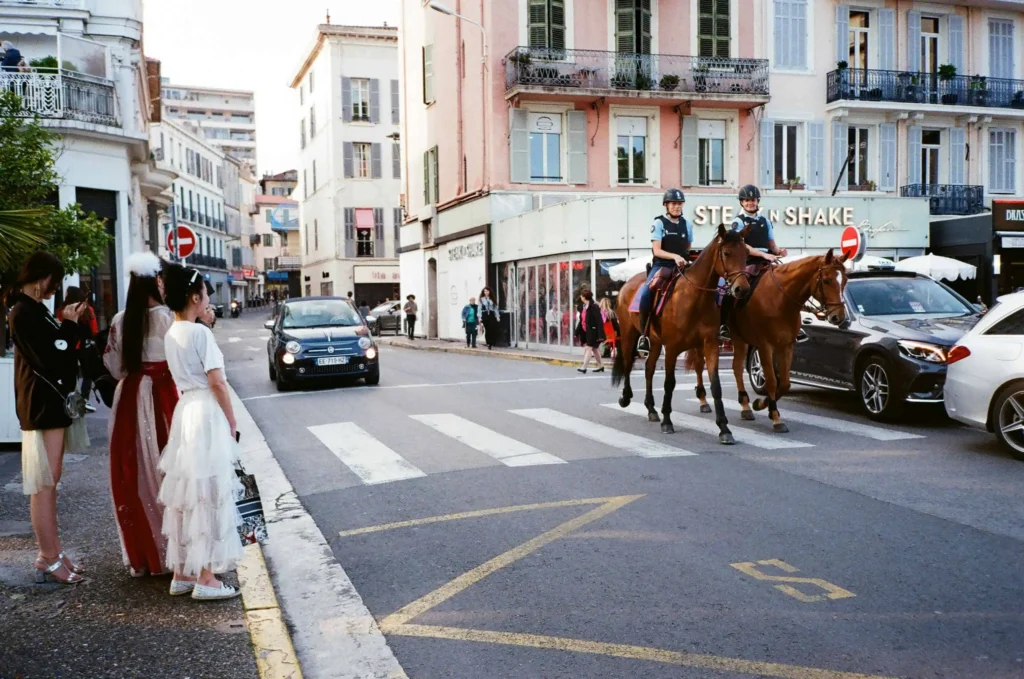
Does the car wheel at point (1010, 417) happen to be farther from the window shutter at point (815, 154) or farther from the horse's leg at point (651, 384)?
the window shutter at point (815, 154)

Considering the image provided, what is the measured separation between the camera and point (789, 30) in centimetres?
3042

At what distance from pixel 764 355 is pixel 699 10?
22.8 meters

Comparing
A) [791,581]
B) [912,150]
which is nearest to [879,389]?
[791,581]

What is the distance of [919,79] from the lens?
31.1 metres

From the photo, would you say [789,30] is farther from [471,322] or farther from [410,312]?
[410,312]

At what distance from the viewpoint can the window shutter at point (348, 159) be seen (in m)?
55.1

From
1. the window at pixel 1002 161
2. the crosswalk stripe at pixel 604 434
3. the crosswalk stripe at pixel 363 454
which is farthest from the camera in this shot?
the window at pixel 1002 161

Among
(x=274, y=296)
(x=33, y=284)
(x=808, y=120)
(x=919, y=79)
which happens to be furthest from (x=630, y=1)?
(x=274, y=296)

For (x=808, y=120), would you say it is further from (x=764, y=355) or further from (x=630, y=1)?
(x=764, y=355)

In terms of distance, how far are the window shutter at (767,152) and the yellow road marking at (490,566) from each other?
2572cm

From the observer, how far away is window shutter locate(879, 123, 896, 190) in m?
31.3

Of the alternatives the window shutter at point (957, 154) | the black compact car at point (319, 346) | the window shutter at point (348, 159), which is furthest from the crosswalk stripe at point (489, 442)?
the window shutter at point (348, 159)

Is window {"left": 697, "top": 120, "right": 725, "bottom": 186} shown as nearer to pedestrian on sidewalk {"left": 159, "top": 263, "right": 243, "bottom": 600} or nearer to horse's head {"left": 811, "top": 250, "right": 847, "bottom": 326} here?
horse's head {"left": 811, "top": 250, "right": 847, "bottom": 326}

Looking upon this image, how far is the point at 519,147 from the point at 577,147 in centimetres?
189
